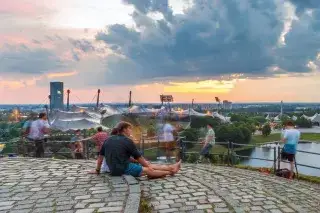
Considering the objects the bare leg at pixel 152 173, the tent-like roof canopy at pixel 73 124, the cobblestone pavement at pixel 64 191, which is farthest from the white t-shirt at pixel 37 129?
the tent-like roof canopy at pixel 73 124

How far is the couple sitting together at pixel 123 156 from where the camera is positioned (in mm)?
8492

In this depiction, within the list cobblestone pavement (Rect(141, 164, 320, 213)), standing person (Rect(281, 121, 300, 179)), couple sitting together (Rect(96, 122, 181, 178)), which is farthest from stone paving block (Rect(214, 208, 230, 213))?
standing person (Rect(281, 121, 300, 179))

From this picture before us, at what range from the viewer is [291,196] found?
8414 mm

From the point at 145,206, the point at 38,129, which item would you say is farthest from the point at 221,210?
the point at 38,129

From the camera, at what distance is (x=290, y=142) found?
1137 centimetres

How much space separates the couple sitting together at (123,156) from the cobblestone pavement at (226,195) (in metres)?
0.27

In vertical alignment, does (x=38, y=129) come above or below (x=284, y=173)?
above

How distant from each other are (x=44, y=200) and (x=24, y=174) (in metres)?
2.98

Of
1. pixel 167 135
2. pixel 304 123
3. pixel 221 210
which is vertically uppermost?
pixel 167 135

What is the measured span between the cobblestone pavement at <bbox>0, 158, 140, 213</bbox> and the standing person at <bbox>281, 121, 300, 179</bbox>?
16.8 ft

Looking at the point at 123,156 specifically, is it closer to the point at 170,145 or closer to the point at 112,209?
the point at 112,209

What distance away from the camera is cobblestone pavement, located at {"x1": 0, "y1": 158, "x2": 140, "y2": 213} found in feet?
21.7

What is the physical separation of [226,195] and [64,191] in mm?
3070

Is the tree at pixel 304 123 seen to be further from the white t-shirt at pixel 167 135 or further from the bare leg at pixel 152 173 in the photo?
the bare leg at pixel 152 173
